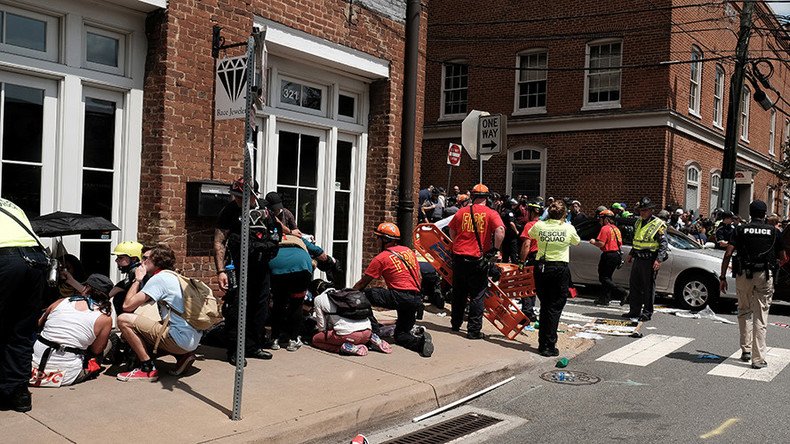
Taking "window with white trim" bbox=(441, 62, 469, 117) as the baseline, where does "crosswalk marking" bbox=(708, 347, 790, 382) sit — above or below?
below

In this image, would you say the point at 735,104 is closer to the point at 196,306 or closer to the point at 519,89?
the point at 519,89

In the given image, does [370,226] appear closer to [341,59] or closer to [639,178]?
[341,59]

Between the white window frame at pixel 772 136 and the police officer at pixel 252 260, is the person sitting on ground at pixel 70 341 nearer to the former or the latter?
the police officer at pixel 252 260

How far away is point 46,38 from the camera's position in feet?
21.2

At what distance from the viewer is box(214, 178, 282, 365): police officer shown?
20.5 feet

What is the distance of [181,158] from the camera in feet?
23.7

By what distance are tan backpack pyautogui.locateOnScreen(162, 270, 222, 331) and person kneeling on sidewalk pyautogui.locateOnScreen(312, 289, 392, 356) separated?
152 centimetres

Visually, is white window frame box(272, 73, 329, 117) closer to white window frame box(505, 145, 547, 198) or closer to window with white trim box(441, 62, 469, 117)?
white window frame box(505, 145, 547, 198)

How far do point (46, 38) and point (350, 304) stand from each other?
4.00 m

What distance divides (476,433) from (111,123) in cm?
490

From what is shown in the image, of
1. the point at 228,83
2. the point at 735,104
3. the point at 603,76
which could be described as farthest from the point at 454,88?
the point at 228,83

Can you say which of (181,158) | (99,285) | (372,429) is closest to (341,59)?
(181,158)

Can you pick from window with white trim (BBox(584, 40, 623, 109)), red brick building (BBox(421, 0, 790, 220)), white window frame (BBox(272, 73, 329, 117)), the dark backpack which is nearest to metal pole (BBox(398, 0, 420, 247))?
white window frame (BBox(272, 73, 329, 117))

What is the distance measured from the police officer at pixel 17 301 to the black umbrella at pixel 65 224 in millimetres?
878
